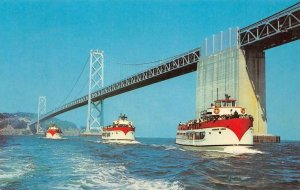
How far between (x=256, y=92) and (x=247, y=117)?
30049mm

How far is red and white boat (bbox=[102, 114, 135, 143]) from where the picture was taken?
2938 inches

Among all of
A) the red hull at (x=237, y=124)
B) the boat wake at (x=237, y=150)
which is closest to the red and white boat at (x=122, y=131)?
the red hull at (x=237, y=124)

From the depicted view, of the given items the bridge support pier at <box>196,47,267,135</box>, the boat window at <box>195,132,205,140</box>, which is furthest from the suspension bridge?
the boat window at <box>195,132,205,140</box>

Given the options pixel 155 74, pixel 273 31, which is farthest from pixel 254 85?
pixel 155 74

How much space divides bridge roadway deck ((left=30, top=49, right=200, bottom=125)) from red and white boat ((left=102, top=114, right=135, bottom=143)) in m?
22.2

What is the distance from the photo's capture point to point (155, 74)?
111125mm

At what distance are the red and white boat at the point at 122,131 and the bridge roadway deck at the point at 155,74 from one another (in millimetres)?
22181

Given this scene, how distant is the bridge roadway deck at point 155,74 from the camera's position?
313 feet

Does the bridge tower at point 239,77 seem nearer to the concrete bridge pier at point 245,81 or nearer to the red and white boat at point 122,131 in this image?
the concrete bridge pier at point 245,81

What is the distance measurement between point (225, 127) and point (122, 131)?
112 ft

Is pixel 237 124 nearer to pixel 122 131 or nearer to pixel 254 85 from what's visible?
pixel 254 85

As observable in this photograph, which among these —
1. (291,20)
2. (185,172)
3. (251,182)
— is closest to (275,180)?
(251,182)

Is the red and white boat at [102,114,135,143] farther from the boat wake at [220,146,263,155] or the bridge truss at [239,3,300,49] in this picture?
the boat wake at [220,146,263,155]

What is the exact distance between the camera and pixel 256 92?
74000 mm
